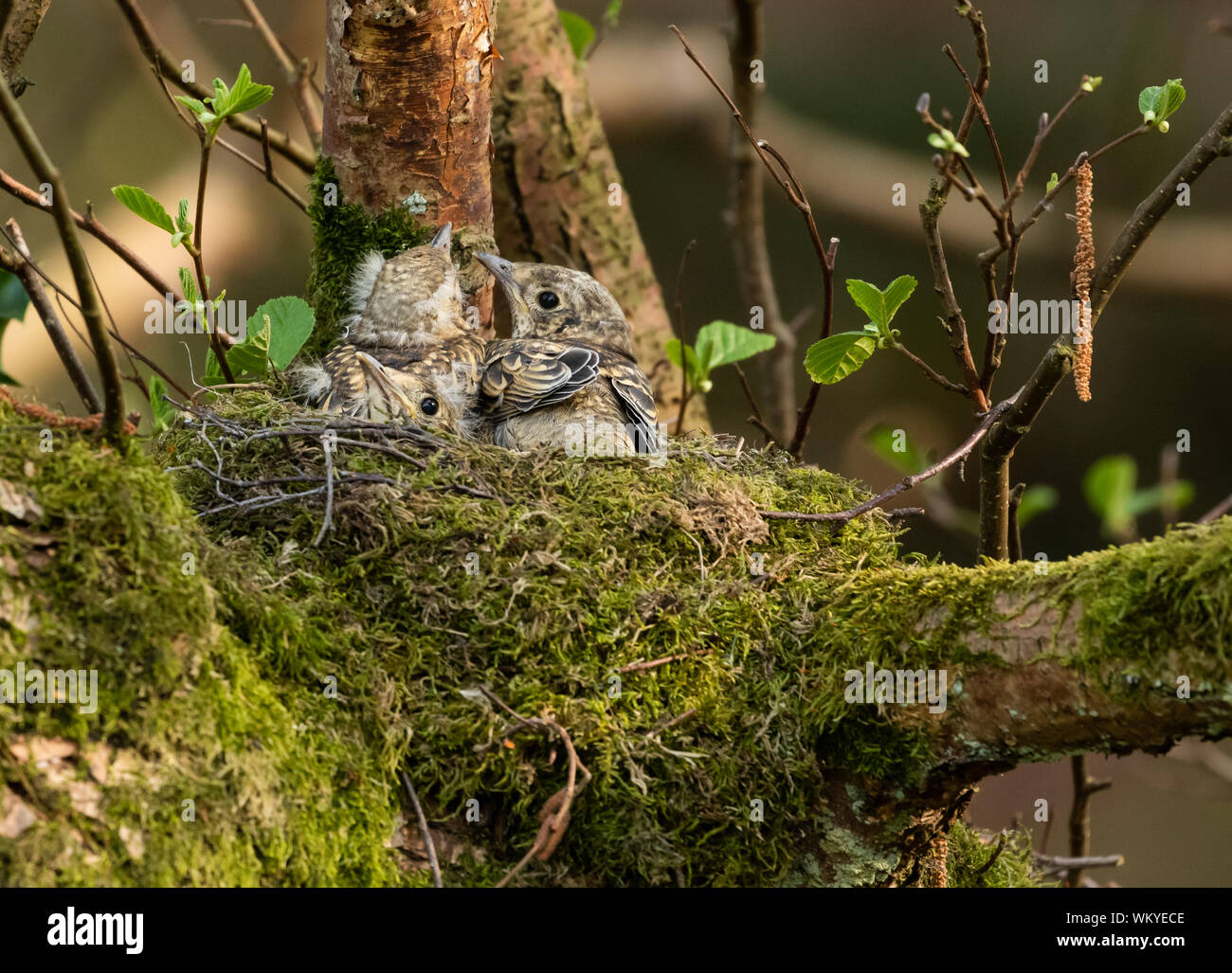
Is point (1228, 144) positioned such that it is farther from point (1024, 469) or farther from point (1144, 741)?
point (1024, 469)

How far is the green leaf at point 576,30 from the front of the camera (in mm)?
5266

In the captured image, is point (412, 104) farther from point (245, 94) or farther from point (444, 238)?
point (245, 94)

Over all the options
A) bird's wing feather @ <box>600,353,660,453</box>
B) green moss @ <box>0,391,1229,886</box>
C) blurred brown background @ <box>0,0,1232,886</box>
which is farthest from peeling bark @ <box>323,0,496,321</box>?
blurred brown background @ <box>0,0,1232,886</box>

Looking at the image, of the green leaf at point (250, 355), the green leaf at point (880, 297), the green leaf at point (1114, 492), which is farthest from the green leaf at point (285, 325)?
the green leaf at point (1114, 492)

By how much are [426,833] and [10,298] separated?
203cm

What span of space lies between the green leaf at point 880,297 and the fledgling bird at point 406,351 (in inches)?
54.4

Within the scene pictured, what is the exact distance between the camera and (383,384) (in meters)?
3.77

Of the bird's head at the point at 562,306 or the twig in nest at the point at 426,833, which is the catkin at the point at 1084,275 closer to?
the twig in nest at the point at 426,833

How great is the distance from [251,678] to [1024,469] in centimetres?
836

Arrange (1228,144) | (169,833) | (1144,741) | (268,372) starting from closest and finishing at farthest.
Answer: (169,833)
(1144,741)
(1228,144)
(268,372)

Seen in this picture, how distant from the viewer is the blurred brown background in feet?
24.5

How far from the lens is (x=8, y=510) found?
2172mm

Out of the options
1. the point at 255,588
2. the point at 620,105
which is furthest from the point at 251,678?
the point at 620,105

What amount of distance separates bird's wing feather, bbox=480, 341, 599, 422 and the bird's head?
0.43 metres
